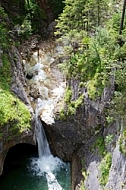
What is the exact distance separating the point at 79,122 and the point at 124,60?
769 cm

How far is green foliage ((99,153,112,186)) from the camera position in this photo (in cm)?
2114

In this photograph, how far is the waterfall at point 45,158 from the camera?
27.3 meters

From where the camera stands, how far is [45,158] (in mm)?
28734

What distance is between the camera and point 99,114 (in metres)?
23.4

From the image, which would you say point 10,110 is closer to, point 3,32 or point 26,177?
point 26,177

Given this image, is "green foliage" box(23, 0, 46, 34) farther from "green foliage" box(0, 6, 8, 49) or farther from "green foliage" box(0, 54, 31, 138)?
"green foliage" box(0, 54, 31, 138)

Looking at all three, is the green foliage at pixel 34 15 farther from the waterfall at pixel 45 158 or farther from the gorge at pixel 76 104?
the waterfall at pixel 45 158

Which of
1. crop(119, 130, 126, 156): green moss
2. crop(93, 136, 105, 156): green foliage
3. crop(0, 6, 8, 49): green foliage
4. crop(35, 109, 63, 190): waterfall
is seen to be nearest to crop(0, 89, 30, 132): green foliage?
crop(35, 109, 63, 190): waterfall

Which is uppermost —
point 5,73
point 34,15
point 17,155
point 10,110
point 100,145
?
point 34,15

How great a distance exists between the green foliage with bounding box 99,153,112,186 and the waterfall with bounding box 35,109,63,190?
636cm

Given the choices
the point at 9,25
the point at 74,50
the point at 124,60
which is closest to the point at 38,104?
the point at 74,50

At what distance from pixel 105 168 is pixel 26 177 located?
827cm

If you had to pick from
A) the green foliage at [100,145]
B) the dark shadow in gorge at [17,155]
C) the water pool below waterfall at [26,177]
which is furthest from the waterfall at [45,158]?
the green foliage at [100,145]

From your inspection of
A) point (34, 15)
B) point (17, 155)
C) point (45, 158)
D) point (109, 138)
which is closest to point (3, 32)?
point (34, 15)
